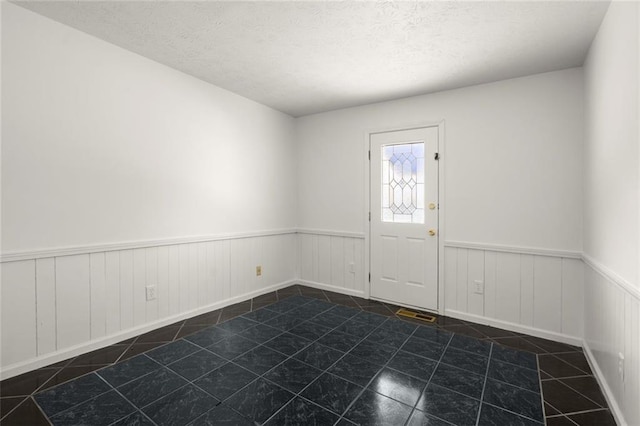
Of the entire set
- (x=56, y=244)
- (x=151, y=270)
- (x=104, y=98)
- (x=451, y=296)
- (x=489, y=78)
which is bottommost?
(x=451, y=296)

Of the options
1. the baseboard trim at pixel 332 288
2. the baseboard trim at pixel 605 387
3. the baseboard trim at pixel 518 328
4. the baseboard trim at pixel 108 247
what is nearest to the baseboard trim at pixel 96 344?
the baseboard trim at pixel 108 247

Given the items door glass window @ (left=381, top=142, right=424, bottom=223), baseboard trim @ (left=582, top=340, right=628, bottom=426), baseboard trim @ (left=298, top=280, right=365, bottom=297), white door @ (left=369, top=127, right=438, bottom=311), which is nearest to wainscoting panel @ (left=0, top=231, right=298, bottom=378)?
baseboard trim @ (left=298, top=280, right=365, bottom=297)

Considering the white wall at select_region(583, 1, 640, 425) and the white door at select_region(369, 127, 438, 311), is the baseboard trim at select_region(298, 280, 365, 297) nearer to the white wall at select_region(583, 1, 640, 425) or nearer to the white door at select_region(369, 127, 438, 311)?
the white door at select_region(369, 127, 438, 311)

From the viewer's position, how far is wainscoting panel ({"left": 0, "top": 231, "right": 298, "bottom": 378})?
2.21m

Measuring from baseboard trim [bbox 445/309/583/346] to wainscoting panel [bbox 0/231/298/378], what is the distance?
261 cm

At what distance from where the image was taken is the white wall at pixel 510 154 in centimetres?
286

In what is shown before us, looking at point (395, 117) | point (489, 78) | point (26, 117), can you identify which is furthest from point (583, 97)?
point (26, 117)

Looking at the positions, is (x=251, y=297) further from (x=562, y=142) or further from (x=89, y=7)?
(x=562, y=142)

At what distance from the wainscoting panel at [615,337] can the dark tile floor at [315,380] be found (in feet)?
0.41

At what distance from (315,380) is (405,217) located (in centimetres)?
229

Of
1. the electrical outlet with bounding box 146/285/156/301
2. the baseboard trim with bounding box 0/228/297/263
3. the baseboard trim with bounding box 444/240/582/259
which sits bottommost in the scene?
the electrical outlet with bounding box 146/285/156/301

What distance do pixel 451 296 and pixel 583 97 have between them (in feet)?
7.63

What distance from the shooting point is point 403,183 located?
3.82 meters

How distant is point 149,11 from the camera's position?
7.09 ft
